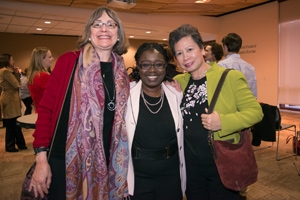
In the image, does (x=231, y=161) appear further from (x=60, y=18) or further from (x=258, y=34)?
(x=258, y=34)

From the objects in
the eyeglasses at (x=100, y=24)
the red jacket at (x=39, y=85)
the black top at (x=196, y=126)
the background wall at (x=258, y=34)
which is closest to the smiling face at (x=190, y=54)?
the black top at (x=196, y=126)

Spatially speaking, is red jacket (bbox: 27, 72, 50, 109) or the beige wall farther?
the beige wall

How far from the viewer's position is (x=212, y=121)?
143 centimetres

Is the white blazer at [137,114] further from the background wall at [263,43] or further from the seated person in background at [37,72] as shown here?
the background wall at [263,43]

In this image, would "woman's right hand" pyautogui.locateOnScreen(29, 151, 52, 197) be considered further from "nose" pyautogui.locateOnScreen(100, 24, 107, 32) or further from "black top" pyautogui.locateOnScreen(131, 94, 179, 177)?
"nose" pyautogui.locateOnScreen(100, 24, 107, 32)

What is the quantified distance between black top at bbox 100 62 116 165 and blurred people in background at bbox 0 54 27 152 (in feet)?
12.5

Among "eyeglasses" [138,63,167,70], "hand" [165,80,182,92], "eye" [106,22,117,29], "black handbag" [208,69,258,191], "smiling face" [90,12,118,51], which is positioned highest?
"eye" [106,22,117,29]

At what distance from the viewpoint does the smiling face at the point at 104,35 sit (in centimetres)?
149

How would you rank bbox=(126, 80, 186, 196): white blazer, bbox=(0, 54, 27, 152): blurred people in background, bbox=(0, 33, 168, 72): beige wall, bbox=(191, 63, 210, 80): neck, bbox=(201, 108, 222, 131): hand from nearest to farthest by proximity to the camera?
bbox=(201, 108, 222, 131): hand
bbox=(126, 80, 186, 196): white blazer
bbox=(191, 63, 210, 80): neck
bbox=(0, 54, 27, 152): blurred people in background
bbox=(0, 33, 168, 72): beige wall

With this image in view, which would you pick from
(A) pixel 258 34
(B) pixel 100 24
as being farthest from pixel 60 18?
(B) pixel 100 24

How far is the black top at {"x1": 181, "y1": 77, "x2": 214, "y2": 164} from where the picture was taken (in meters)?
1.58

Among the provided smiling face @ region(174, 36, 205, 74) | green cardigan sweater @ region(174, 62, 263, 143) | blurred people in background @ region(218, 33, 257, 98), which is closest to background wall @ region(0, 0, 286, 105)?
blurred people in background @ region(218, 33, 257, 98)

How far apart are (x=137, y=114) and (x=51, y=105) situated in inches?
19.7

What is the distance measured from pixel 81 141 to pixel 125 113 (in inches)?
12.2
